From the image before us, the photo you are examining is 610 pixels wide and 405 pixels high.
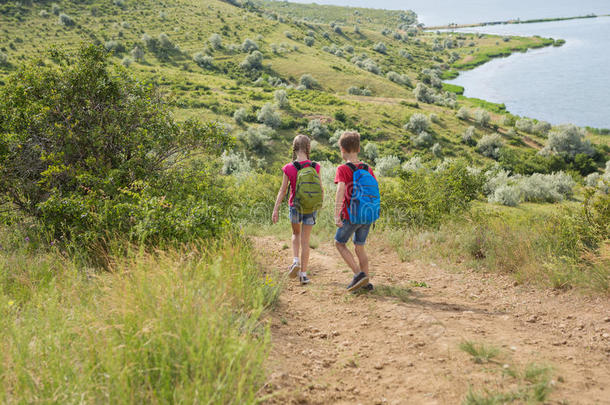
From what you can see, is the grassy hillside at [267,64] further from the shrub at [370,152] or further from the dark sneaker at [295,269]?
the dark sneaker at [295,269]

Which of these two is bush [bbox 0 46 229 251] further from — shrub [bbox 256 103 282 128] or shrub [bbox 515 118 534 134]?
shrub [bbox 515 118 534 134]

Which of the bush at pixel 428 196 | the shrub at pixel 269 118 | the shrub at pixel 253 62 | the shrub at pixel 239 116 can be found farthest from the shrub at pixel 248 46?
the bush at pixel 428 196

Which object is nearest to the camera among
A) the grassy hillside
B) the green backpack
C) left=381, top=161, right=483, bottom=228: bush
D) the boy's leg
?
the boy's leg

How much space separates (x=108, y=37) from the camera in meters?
78.7

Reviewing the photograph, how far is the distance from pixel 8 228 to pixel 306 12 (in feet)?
638

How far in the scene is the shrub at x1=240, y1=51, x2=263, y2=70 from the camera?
7981 centimetres

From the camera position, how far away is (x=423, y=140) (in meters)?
53.1

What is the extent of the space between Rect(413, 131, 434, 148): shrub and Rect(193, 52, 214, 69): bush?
47917 millimetres

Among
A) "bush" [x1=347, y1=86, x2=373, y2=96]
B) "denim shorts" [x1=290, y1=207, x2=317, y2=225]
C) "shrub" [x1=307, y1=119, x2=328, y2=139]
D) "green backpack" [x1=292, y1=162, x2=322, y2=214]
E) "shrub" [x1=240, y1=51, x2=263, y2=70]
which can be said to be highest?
"shrub" [x1=240, y1=51, x2=263, y2=70]

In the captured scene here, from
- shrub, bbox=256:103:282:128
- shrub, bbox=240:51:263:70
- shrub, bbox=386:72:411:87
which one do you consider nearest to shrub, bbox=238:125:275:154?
shrub, bbox=256:103:282:128

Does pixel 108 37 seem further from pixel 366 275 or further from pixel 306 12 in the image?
pixel 306 12

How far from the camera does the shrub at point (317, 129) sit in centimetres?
5209

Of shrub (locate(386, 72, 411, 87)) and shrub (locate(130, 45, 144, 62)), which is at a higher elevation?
shrub (locate(386, 72, 411, 87))

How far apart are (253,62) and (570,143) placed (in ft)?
197
